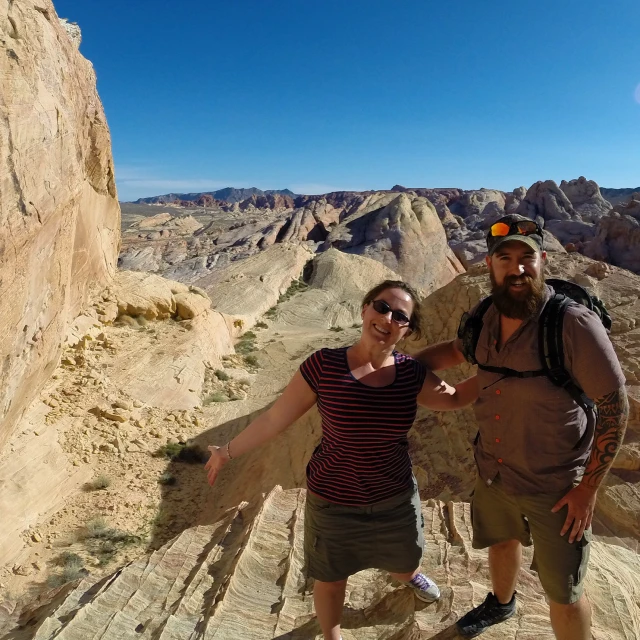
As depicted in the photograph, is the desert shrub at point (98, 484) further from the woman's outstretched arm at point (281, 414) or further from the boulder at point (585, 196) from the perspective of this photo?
the boulder at point (585, 196)

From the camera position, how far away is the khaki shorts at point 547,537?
82.6 inches

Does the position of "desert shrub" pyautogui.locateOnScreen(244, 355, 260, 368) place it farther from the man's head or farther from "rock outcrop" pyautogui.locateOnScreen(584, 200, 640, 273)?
"rock outcrop" pyautogui.locateOnScreen(584, 200, 640, 273)

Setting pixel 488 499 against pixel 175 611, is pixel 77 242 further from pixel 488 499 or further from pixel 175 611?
pixel 488 499

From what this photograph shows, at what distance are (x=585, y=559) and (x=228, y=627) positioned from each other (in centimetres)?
239

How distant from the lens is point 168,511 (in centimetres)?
795

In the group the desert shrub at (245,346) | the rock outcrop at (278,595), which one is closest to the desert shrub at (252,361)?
the desert shrub at (245,346)

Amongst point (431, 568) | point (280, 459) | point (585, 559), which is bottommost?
point (280, 459)

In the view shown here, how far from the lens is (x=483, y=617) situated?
259cm

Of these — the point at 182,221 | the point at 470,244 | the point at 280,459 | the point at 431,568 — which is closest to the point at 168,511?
the point at 280,459

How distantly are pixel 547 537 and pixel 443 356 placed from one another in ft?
3.19

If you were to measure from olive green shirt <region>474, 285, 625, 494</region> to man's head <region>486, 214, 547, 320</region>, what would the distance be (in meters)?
0.07

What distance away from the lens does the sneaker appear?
9.20 feet

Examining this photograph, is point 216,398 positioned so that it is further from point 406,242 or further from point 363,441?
point 406,242

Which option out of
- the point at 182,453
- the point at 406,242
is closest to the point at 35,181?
the point at 182,453
